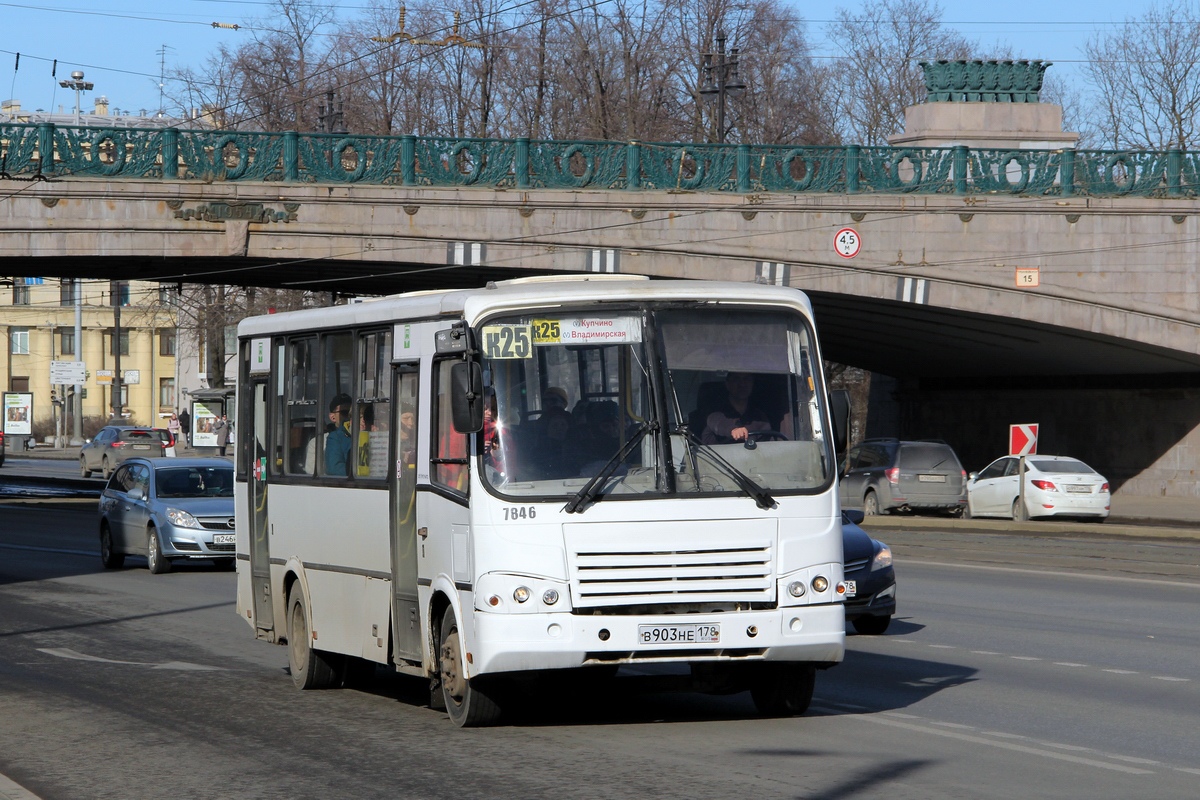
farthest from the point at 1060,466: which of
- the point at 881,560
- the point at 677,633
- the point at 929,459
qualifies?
the point at 677,633

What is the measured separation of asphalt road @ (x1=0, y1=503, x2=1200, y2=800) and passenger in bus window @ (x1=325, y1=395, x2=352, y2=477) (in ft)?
4.77

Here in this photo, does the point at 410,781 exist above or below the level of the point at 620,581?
below

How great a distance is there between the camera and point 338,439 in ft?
34.9

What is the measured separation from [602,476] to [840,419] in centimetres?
145

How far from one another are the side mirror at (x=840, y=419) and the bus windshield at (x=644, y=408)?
9 cm

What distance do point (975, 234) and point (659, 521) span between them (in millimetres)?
26931

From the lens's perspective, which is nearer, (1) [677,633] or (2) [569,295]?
(1) [677,633]

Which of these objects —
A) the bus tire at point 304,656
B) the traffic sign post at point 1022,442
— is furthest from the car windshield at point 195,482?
the traffic sign post at point 1022,442

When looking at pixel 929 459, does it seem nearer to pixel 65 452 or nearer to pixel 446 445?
pixel 446 445

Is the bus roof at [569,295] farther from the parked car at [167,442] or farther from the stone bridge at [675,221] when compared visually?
the parked car at [167,442]

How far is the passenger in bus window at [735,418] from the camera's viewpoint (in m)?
8.95

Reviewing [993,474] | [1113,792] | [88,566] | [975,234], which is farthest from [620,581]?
[975,234]

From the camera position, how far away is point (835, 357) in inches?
1887

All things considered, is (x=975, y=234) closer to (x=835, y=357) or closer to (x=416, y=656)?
(x=835, y=357)
